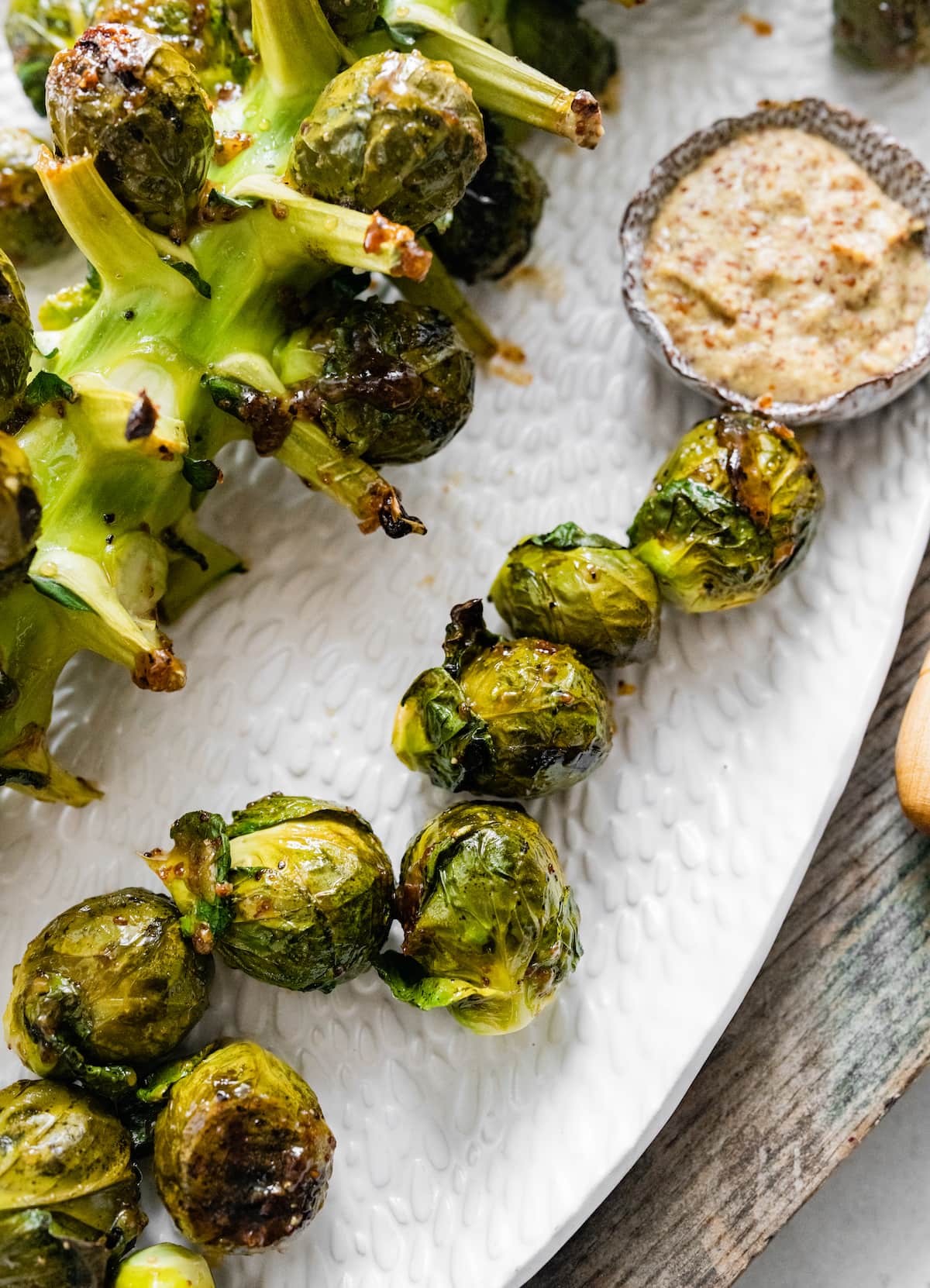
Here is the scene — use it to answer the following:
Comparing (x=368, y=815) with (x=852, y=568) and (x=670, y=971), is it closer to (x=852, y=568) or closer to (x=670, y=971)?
(x=670, y=971)

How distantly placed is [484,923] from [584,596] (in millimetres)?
582

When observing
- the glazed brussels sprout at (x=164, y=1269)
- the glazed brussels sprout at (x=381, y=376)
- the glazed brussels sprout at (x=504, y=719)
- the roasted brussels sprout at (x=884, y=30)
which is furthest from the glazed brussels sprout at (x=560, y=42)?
the glazed brussels sprout at (x=164, y=1269)

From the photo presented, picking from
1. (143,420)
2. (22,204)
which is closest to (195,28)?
(22,204)

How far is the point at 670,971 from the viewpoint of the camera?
2219mm

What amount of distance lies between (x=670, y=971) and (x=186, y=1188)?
884mm

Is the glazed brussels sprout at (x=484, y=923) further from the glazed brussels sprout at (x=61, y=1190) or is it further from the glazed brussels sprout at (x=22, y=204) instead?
the glazed brussels sprout at (x=22, y=204)

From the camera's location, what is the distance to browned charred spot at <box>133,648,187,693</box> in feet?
6.39

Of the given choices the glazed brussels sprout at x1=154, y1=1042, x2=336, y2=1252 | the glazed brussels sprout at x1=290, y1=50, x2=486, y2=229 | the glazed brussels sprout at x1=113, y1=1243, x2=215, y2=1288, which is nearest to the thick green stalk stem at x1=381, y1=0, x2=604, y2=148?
the glazed brussels sprout at x1=290, y1=50, x2=486, y2=229

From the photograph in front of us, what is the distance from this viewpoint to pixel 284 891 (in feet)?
6.52

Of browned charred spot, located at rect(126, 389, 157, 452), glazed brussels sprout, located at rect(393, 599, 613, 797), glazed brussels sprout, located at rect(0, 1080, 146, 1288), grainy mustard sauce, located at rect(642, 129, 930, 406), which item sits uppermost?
grainy mustard sauce, located at rect(642, 129, 930, 406)

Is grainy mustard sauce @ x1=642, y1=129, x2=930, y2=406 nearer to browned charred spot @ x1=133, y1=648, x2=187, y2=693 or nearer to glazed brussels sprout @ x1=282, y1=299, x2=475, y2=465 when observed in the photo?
glazed brussels sprout @ x1=282, y1=299, x2=475, y2=465

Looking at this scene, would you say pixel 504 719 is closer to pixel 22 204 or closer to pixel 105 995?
pixel 105 995

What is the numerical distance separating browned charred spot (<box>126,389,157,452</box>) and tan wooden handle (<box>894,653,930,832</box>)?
1411 mm

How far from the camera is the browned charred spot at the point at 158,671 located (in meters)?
1.95
